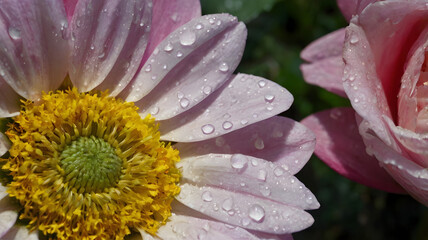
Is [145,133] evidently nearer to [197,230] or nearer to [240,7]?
[197,230]

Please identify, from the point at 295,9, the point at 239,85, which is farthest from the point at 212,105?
the point at 295,9

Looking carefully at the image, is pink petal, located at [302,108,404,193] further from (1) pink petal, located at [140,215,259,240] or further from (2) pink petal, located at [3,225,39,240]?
(2) pink petal, located at [3,225,39,240]

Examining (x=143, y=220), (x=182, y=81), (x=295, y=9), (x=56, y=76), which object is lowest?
(x=295, y=9)

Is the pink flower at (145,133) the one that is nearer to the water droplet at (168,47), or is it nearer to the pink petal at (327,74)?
the water droplet at (168,47)

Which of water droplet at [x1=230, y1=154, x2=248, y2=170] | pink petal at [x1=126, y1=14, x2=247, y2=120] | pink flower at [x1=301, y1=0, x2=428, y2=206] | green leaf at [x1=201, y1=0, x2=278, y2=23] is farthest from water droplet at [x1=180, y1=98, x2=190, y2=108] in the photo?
green leaf at [x1=201, y1=0, x2=278, y2=23]

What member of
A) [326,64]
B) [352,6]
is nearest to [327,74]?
[326,64]

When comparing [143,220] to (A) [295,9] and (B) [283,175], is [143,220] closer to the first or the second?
(B) [283,175]

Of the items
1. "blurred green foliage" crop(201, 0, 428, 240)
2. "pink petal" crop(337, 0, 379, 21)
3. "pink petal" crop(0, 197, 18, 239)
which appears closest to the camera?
"pink petal" crop(0, 197, 18, 239)
